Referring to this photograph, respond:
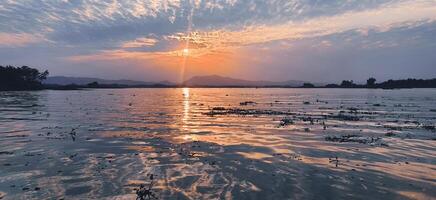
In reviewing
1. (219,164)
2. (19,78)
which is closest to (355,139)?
(219,164)

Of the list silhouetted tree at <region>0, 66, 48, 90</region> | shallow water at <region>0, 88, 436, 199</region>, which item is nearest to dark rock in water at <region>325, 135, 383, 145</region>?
shallow water at <region>0, 88, 436, 199</region>

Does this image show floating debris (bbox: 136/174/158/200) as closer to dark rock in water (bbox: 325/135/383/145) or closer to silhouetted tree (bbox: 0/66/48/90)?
dark rock in water (bbox: 325/135/383/145)

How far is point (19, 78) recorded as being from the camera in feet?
569

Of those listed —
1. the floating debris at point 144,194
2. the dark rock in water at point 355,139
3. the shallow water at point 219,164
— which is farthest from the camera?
the dark rock in water at point 355,139

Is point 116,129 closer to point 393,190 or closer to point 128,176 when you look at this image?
point 128,176

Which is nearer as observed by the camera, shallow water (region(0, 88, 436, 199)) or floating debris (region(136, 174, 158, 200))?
floating debris (region(136, 174, 158, 200))

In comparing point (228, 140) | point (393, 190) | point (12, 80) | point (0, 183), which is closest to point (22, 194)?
point (0, 183)

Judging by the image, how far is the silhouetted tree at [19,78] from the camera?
6291 inches

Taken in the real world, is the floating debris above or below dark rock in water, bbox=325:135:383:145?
above

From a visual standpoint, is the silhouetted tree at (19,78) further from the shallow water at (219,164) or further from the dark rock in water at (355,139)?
the dark rock in water at (355,139)

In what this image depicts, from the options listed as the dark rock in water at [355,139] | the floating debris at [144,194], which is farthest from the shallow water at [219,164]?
the floating debris at [144,194]

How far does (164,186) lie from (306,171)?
6.54 metres

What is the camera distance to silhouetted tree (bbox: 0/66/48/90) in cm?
15979

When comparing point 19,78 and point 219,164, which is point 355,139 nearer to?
point 219,164
